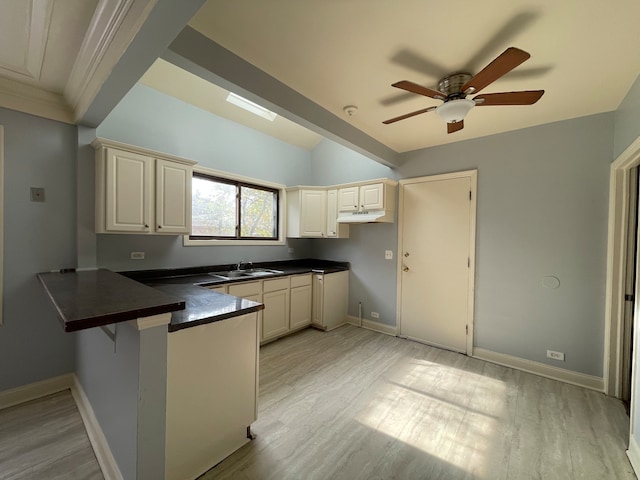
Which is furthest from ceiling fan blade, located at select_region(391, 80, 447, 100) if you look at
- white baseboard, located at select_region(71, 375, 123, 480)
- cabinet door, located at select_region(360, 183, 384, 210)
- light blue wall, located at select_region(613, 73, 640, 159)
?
white baseboard, located at select_region(71, 375, 123, 480)

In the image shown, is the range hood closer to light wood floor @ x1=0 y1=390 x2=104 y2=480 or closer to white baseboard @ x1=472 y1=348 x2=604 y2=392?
white baseboard @ x1=472 y1=348 x2=604 y2=392

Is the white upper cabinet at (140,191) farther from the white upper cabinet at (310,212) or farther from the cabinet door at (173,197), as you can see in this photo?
the white upper cabinet at (310,212)

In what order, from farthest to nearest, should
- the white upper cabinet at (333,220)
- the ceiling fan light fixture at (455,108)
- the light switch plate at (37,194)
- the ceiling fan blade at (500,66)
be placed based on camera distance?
the white upper cabinet at (333,220) → the light switch plate at (37,194) → the ceiling fan light fixture at (455,108) → the ceiling fan blade at (500,66)

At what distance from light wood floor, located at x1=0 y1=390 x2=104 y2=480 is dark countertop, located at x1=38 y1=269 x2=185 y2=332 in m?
1.04

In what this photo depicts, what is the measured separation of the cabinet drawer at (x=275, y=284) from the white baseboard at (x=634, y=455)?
10.0ft

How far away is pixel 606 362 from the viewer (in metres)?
2.37

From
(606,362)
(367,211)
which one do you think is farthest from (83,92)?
(606,362)

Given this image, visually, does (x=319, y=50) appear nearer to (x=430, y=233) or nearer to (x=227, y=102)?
(x=227, y=102)

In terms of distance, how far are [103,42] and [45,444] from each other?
251 centimetres

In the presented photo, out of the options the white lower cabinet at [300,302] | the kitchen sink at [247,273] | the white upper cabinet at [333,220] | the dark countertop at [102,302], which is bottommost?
the white lower cabinet at [300,302]

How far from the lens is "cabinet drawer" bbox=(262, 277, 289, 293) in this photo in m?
3.20

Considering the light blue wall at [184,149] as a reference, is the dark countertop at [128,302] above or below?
below

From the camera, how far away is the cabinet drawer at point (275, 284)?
10.5 feet

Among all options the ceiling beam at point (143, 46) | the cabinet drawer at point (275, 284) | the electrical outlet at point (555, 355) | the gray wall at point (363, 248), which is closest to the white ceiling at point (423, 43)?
the ceiling beam at point (143, 46)
